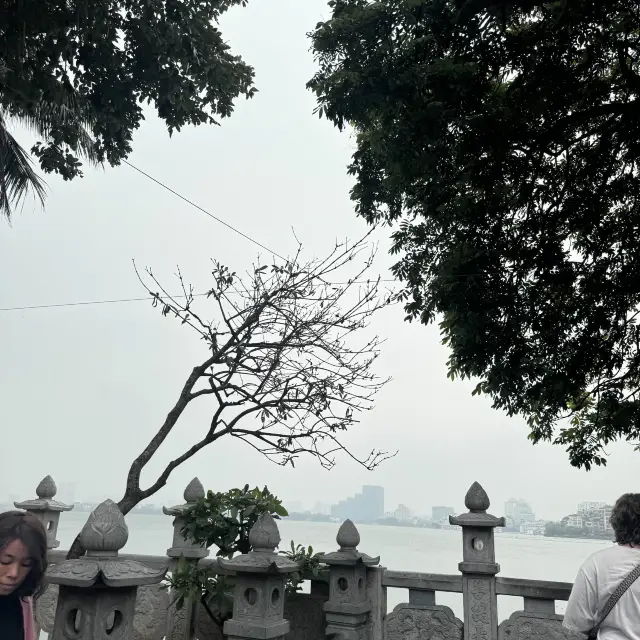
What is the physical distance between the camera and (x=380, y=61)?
15.6 ft

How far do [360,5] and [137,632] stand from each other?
21.1 feet

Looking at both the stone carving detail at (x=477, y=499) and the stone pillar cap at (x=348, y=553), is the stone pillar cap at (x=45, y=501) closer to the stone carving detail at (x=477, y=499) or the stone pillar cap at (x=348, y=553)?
the stone pillar cap at (x=348, y=553)

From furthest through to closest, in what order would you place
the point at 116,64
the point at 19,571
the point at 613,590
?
the point at 116,64, the point at 613,590, the point at 19,571

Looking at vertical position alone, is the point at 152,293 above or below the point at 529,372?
above

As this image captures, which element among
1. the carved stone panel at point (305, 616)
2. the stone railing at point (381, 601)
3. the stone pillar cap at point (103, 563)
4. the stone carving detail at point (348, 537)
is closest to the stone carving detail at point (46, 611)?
the stone railing at point (381, 601)

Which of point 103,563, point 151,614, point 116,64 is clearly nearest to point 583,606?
point 103,563

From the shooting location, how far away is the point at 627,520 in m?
2.73

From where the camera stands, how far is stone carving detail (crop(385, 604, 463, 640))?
5207mm

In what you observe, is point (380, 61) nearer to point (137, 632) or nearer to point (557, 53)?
point (557, 53)

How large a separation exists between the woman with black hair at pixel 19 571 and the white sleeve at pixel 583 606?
7.75 ft

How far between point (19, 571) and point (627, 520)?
2690 mm

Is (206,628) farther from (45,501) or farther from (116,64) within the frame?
(116,64)

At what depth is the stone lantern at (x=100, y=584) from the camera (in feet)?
8.90

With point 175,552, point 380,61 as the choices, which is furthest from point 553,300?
point 175,552
